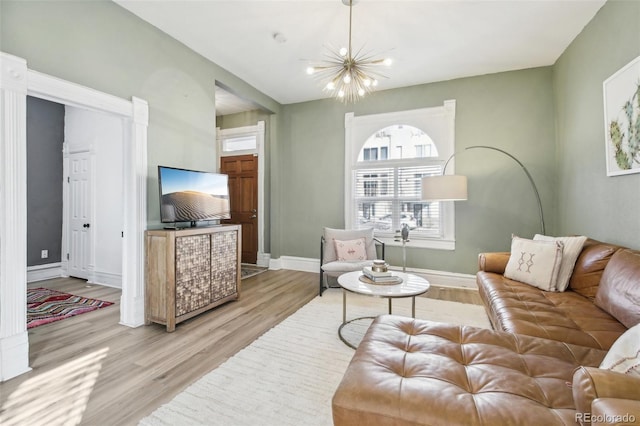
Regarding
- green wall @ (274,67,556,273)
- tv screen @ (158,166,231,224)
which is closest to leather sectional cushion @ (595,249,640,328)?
green wall @ (274,67,556,273)

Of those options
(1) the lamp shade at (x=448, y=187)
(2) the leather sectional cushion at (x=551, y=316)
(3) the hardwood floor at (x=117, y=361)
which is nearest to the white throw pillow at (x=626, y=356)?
(2) the leather sectional cushion at (x=551, y=316)

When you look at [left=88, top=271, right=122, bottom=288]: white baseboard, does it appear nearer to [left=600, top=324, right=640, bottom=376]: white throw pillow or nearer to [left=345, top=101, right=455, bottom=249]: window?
[left=345, top=101, right=455, bottom=249]: window

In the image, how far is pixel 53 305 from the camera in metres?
3.34

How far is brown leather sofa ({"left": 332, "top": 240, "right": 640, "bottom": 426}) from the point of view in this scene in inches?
37.5

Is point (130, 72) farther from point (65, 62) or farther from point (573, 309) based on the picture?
point (573, 309)

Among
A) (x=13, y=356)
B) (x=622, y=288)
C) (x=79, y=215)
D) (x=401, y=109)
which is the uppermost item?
(x=401, y=109)

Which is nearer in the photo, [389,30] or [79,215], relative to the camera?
[389,30]

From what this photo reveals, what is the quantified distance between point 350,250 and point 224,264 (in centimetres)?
167

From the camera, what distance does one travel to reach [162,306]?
274cm

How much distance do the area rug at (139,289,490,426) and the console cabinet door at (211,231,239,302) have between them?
2.97 feet

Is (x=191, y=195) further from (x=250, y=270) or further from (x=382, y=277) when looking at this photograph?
(x=250, y=270)

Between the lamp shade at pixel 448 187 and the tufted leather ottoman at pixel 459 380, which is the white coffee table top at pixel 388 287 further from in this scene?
the lamp shade at pixel 448 187

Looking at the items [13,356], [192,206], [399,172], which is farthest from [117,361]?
[399,172]

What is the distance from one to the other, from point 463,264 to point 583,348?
2.84m
